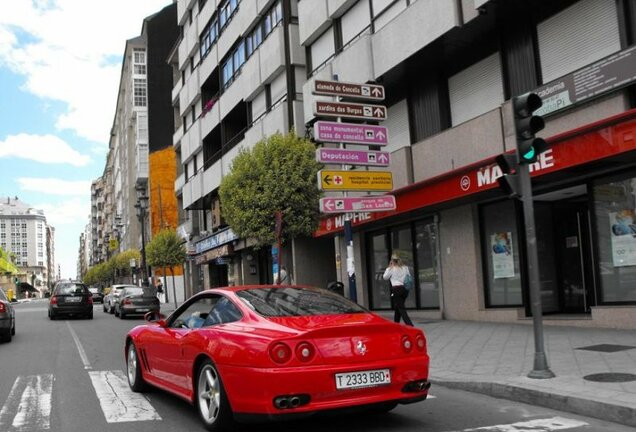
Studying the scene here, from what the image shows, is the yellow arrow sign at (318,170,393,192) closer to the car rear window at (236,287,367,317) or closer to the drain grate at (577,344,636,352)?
the drain grate at (577,344,636,352)

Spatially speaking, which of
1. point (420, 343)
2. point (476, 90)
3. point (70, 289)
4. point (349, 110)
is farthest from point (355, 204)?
point (70, 289)

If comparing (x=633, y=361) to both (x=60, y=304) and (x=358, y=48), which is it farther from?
(x=60, y=304)

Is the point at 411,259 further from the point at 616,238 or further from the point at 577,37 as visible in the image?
the point at 577,37

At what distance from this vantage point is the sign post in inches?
461

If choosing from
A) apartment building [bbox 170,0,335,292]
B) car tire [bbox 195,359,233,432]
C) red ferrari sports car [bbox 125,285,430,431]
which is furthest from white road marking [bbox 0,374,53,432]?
apartment building [bbox 170,0,335,292]

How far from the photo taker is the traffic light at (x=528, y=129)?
287 inches

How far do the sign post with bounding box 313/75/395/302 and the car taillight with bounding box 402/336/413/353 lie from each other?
246 inches

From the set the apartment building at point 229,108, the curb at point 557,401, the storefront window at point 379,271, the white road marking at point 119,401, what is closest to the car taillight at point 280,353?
the white road marking at point 119,401

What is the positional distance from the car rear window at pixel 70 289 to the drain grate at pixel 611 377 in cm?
2458

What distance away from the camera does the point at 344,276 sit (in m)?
20.2

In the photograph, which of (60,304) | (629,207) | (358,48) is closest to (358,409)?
(629,207)

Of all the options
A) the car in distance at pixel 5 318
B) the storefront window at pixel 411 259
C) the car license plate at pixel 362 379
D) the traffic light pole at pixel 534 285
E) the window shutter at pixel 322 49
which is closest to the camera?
the car license plate at pixel 362 379

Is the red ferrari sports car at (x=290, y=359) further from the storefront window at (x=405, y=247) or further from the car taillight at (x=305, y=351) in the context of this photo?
the storefront window at (x=405, y=247)

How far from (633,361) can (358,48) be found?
1261cm
